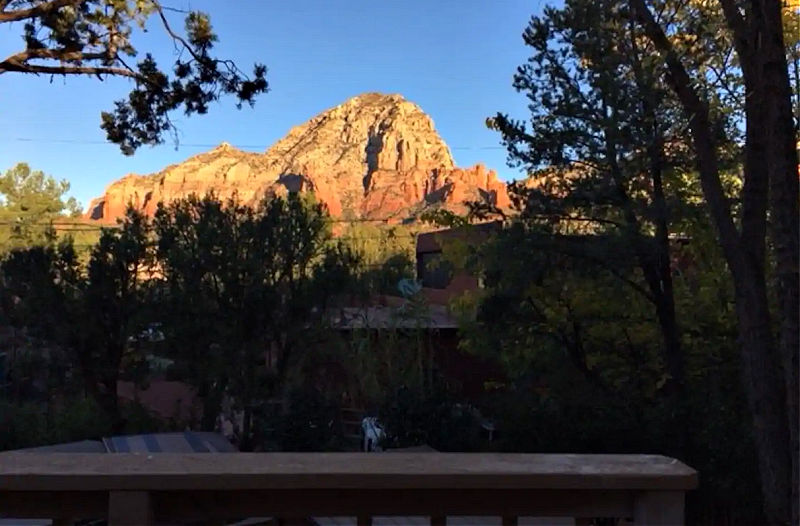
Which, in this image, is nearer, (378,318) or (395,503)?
(395,503)

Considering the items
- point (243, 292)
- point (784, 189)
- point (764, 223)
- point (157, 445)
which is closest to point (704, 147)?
point (764, 223)

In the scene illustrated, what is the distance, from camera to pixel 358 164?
98.9 metres

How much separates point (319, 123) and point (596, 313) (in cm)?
9709

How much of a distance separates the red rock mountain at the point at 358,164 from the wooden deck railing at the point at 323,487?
249 feet

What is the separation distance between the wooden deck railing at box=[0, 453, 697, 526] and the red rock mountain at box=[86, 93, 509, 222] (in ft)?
249

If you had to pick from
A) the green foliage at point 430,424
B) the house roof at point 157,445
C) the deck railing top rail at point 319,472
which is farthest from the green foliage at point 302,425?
the deck railing top rail at point 319,472

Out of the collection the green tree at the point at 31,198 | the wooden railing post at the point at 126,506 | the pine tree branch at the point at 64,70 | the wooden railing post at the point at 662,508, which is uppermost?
the green tree at the point at 31,198

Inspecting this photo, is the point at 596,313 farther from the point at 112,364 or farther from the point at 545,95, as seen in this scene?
the point at 112,364

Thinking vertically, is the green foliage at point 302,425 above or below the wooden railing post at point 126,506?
below

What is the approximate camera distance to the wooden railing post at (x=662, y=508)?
4.70ft

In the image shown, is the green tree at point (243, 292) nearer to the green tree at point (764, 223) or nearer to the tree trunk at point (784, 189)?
the green tree at point (764, 223)

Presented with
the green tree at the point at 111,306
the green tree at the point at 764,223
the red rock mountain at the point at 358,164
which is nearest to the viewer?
the green tree at the point at 764,223

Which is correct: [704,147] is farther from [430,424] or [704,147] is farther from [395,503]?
[395,503]

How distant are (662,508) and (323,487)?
71 centimetres
